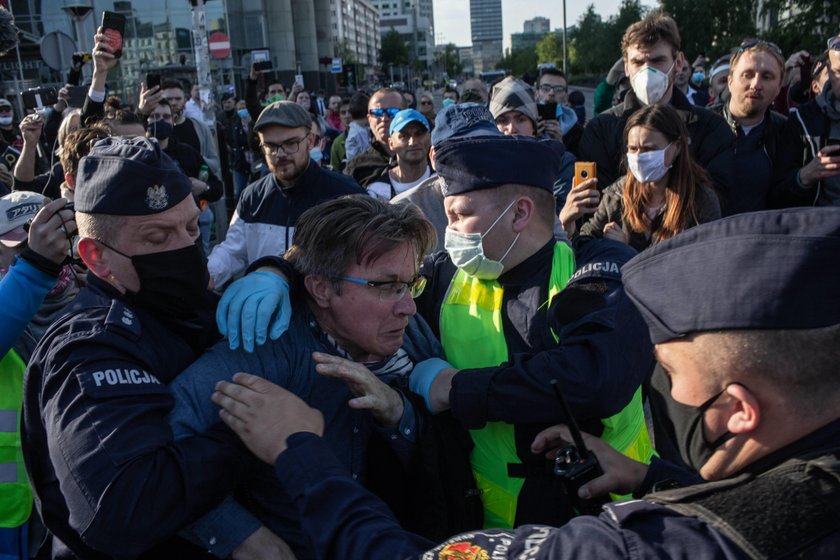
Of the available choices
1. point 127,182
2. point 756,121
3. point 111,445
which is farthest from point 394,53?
point 111,445

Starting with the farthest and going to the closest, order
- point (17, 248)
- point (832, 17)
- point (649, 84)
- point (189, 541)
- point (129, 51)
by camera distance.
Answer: point (129, 51) → point (832, 17) → point (649, 84) → point (17, 248) → point (189, 541)

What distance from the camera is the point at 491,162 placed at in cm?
239

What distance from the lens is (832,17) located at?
18.9 meters

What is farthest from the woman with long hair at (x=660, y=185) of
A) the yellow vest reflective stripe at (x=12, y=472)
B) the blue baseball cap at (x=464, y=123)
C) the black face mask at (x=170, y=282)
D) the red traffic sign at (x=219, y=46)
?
the red traffic sign at (x=219, y=46)

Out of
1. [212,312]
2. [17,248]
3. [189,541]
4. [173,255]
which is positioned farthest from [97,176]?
[17,248]

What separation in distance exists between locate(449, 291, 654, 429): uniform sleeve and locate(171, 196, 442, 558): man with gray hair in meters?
0.23

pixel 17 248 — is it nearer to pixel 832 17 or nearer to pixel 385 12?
pixel 832 17

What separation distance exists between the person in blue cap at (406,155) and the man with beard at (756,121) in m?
2.32

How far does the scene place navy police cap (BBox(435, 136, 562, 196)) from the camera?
2391mm

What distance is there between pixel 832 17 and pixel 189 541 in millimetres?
22239

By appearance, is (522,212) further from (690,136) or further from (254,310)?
(690,136)

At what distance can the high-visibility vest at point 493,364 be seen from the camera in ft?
7.61

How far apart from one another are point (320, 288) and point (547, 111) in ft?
15.2

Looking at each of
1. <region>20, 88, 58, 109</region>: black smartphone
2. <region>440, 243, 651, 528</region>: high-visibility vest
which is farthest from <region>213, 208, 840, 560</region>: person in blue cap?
<region>20, 88, 58, 109</region>: black smartphone
